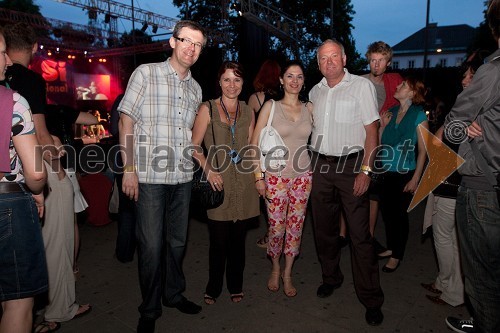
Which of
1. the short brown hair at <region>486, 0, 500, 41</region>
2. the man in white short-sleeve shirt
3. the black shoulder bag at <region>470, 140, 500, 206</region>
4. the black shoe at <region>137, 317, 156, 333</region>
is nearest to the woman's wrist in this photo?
the man in white short-sleeve shirt

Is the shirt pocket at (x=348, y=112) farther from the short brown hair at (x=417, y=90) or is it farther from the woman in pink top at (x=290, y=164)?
the short brown hair at (x=417, y=90)

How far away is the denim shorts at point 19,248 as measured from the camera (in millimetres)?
1773

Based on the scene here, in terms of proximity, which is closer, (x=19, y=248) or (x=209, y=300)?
(x=19, y=248)

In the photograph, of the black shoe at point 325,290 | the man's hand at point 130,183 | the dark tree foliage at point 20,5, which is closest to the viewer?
the man's hand at point 130,183

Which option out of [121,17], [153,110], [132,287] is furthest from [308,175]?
[121,17]

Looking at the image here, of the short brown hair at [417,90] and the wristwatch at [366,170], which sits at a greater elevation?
the short brown hair at [417,90]

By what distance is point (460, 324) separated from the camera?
2.73 meters

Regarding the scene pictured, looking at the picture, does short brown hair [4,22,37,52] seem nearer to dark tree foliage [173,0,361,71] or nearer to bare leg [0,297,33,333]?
bare leg [0,297,33,333]

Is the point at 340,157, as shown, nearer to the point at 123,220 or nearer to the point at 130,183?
the point at 130,183

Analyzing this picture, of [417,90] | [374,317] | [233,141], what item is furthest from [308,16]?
[374,317]

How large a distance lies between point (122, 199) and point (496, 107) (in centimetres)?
348

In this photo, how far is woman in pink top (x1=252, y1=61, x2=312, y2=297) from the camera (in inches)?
121

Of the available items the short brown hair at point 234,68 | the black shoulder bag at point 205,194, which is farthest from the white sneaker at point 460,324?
the short brown hair at point 234,68

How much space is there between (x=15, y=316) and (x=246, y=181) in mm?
1854
